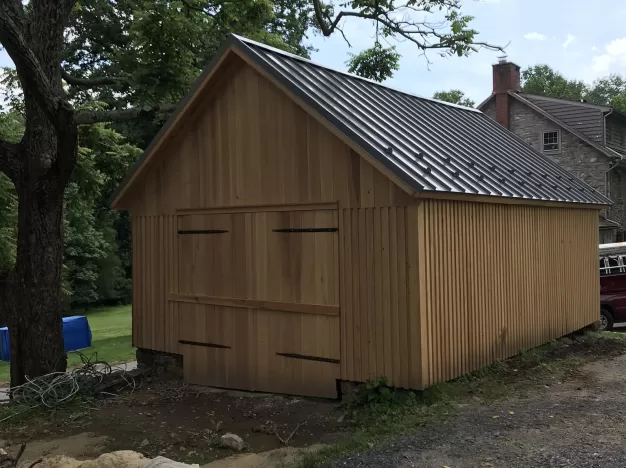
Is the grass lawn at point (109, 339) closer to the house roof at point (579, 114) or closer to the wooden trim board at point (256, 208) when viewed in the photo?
the wooden trim board at point (256, 208)

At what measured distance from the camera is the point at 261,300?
8773 millimetres

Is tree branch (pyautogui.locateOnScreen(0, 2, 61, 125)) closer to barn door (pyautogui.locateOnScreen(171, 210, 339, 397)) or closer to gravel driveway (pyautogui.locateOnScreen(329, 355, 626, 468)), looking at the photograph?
barn door (pyautogui.locateOnScreen(171, 210, 339, 397))

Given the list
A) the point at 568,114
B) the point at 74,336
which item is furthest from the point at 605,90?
the point at 74,336

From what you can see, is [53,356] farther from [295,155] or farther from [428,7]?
[428,7]

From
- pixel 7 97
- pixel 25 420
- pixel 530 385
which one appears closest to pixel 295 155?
pixel 530 385

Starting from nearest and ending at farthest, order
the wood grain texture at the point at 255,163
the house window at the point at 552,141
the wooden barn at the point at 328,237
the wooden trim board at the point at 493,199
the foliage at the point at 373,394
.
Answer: the wooden trim board at the point at 493,199
the foliage at the point at 373,394
the wooden barn at the point at 328,237
the wood grain texture at the point at 255,163
the house window at the point at 552,141

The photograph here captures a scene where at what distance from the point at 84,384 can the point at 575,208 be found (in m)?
9.07

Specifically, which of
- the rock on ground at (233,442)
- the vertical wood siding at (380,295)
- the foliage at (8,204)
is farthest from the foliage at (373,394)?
the foliage at (8,204)

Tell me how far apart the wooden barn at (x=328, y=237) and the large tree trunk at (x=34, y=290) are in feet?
4.29

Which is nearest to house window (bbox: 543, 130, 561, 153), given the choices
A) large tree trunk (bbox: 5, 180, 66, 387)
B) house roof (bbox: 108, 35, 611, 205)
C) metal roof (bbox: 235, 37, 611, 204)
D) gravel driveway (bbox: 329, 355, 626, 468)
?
metal roof (bbox: 235, 37, 611, 204)

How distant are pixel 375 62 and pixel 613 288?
33.1 feet

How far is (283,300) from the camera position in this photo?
851 cm

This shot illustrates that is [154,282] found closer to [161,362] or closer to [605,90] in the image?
[161,362]

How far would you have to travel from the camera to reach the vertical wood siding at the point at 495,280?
7535mm
